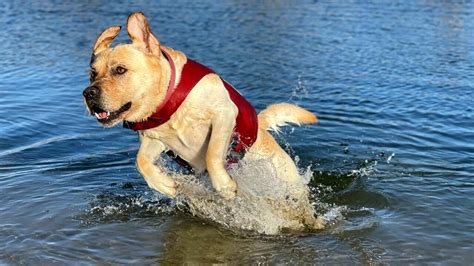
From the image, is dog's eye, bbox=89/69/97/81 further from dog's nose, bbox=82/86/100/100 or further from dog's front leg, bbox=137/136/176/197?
dog's front leg, bbox=137/136/176/197

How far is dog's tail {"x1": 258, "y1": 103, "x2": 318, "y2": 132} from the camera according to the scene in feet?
20.9

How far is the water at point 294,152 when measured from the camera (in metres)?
5.41

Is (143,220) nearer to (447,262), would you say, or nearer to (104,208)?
(104,208)

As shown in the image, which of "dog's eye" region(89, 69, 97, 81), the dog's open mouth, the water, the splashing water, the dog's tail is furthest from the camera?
the dog's tail

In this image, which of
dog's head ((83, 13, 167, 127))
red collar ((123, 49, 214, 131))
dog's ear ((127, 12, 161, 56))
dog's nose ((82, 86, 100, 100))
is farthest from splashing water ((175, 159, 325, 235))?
dog's nose ((82, 86, 100, 100))

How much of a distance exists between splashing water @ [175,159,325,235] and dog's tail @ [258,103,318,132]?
0.50 m

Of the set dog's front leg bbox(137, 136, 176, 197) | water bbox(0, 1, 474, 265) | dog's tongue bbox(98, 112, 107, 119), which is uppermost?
dog's tongue bbox(98, 112, 107, 119)

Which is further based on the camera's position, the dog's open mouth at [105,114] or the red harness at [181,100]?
the red harness at [181,100]

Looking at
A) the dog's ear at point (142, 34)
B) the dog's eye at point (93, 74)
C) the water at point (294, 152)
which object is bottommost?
the water at point (294, 152)

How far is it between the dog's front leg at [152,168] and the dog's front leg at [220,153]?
609 millimetres

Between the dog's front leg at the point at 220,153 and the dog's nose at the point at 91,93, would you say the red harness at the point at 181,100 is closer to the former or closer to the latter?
the dog's front leg at the point at 220,153

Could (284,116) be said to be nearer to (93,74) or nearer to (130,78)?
(130,78)

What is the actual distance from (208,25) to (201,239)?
14355mm

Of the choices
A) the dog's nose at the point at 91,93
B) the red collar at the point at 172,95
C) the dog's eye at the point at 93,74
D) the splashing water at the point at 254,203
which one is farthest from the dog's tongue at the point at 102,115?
the splashing water at the point at 254,203
